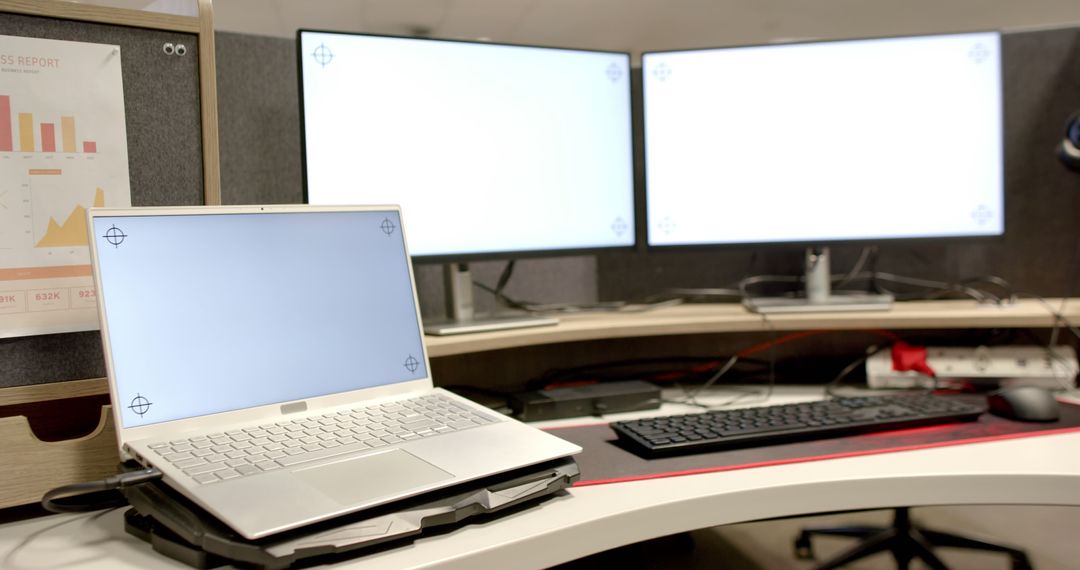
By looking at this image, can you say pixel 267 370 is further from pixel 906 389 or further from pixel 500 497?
pixel 906 389

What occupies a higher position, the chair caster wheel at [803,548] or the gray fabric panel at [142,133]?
the gray fabric panel at [142,133]

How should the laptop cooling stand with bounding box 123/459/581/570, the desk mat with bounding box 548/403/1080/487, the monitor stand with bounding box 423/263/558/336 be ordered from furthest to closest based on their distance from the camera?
the monitor stand with bounding box 423/263/558/336 → the desk mat with bounding box 548/403/1080/487 → the laptop cooling stand with bounding box 123/459/581/570

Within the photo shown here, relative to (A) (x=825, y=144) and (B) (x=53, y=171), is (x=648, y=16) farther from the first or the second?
→ (B) (x=53, y=171)

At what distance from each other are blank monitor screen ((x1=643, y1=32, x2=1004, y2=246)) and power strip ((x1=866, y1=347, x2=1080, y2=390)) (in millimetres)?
176

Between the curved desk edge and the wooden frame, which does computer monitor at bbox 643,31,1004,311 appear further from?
the wooden frame

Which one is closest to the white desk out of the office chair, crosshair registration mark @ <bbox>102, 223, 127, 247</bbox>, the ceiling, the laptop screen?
the laptop screen

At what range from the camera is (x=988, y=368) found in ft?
3.33

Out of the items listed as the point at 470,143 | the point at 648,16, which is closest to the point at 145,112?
the point at 470,143

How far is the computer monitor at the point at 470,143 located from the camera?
35.4 inches

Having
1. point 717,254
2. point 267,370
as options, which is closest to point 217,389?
point 267,370

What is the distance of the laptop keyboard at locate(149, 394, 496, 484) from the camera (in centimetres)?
56

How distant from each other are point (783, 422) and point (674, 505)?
0.25 m

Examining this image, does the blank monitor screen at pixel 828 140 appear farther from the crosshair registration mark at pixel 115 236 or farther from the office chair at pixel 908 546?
the crosshair registration mark at pixel 115 236

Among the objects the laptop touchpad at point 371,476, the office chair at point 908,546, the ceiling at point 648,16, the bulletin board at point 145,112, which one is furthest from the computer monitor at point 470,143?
the ceiling at point 648,16
